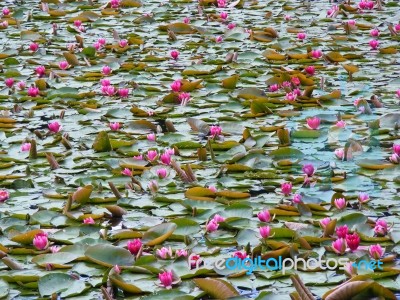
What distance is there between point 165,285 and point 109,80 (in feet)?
9.67

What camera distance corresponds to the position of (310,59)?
632 centimetres

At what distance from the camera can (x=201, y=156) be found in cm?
448

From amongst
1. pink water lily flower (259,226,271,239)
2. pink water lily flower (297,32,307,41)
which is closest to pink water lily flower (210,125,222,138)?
pink water lily flower (259,226,271,239)

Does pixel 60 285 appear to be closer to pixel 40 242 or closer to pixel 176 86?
pixel 40 242

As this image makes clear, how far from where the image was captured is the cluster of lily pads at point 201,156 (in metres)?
3.29

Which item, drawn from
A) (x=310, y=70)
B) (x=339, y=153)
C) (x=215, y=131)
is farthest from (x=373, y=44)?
(x=339, y=153)

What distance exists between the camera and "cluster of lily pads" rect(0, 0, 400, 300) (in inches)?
130

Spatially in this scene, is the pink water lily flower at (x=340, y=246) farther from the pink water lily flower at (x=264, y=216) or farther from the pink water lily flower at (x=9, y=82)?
the pink water lily flower at (x=9, y=82)

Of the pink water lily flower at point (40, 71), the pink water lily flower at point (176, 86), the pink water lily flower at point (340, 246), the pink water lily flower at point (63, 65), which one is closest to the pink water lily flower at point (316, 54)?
the pink water lily flower at point (176, 86)

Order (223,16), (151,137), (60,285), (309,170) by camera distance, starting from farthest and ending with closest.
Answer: (223,16) < (151,137) < (309,170) < (60,285)

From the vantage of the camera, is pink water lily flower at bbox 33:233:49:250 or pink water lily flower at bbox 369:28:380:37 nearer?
pink water lily flower at bbox 33:233:49:250

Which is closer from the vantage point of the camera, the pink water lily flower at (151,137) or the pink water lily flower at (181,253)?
the pink water lily flower at (181,253)

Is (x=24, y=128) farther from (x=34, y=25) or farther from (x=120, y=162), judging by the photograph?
(x=34, y=25)

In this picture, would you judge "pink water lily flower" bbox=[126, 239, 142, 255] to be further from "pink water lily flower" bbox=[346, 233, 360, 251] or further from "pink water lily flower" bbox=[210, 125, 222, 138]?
"pink water lily flower" bbox=[210, 125, 222, 138]
